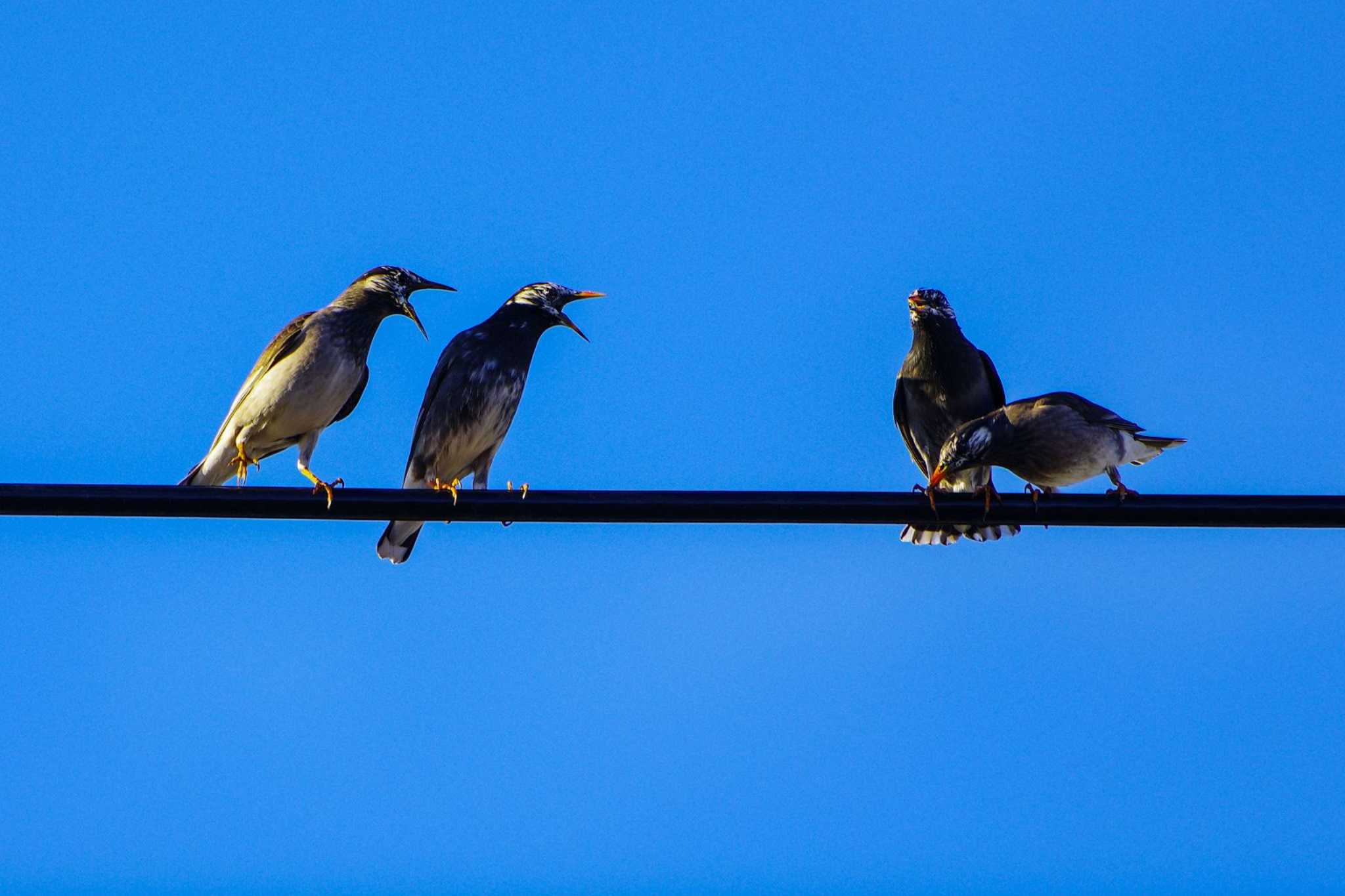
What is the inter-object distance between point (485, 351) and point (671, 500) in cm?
405

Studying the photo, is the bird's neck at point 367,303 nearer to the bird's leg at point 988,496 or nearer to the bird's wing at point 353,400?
the bird's wing at point 353,400

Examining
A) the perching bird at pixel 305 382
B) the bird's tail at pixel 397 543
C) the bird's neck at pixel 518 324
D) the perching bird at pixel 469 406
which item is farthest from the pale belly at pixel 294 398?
the bird's neck at pixel 518 324

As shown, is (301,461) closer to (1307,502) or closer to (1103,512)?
(1103,512)

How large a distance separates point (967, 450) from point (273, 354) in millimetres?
3756

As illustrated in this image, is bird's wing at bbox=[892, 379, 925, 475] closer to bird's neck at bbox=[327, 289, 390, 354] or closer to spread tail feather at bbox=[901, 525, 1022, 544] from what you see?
spread tail feather at bbox=[901, 525, 1022, 544]

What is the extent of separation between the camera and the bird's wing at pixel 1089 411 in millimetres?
7914

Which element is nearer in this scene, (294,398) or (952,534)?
(294,398)

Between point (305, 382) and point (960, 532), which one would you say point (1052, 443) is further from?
point (305, 382)

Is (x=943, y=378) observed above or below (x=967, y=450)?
above

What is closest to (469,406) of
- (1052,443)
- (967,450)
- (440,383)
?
(440,383)

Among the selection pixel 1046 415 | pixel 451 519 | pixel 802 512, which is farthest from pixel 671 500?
pixel 1046 415

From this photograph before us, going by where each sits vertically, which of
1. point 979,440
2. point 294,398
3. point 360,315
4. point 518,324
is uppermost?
point 518,324

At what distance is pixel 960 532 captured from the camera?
8438 millimetres

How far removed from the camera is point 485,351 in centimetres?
880
